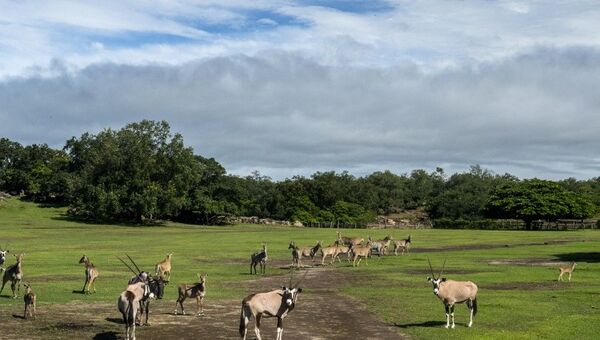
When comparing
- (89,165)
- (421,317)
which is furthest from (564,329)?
(89,165)

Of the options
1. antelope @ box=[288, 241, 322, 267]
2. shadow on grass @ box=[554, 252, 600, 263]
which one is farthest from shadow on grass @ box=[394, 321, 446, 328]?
shadow on grass @ box=[554, 252, 600, 263]

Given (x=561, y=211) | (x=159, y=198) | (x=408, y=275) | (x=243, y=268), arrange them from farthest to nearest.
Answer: (x=561, y=211)
(x=159, y=198)
(x=243, y=268)
(x=408, y=275)

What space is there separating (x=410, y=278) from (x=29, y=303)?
2190cm

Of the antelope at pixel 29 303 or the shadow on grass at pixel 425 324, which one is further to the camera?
the shadow on grass at pixel 425 324

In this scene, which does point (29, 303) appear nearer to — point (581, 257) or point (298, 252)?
point (298, 252)

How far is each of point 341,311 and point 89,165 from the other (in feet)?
315

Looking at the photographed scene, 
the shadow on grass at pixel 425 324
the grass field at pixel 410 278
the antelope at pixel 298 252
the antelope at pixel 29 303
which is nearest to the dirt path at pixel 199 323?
the antelope at pixel 29 303

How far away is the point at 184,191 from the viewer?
364ft

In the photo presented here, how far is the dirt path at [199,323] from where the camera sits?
67.8 feet

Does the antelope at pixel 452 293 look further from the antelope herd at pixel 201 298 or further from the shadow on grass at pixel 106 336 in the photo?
the shadow on grass at pixel 106 336

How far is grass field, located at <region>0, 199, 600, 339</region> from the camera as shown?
77.1ft

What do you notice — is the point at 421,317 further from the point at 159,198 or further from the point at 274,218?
the point at 274,218

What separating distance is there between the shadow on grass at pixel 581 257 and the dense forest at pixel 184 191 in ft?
217

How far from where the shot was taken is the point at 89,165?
114062 millimetres
